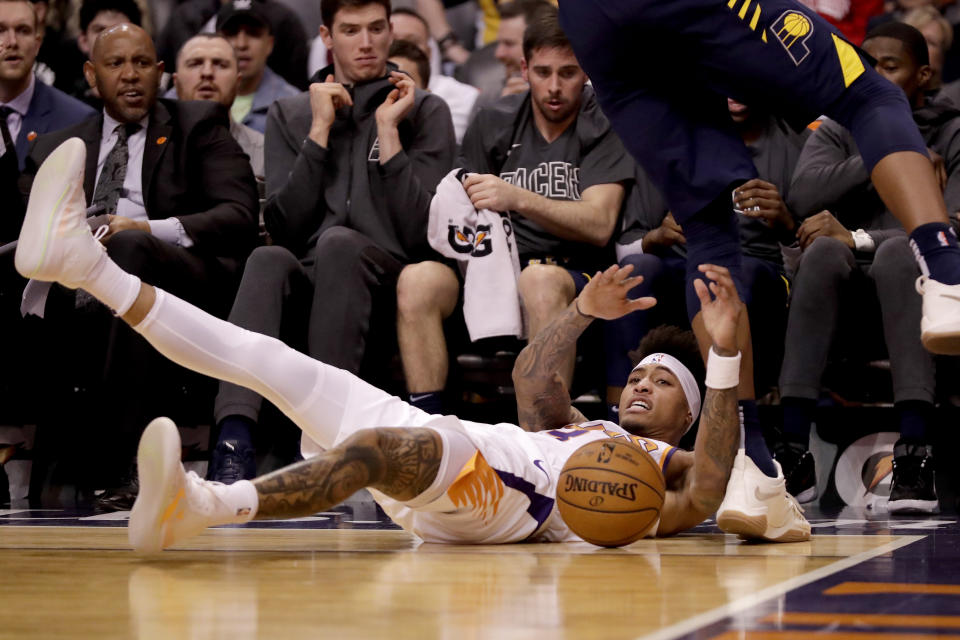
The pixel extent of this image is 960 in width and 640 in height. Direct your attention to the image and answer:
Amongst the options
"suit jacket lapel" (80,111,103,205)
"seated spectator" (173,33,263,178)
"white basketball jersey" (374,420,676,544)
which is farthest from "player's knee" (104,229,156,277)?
"white basketball jersey" (374,420,676,544)

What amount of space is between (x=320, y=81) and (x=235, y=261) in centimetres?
95

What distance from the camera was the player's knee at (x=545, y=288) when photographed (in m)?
4.77

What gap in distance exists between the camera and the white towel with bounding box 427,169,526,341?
Answer: 16.0ft

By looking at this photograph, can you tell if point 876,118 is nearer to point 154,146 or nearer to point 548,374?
point 548,374

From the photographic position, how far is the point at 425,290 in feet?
16.2

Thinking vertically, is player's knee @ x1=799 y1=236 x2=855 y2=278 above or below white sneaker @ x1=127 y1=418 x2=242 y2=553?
above

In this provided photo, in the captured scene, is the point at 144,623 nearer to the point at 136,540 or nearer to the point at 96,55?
the point at 136,540

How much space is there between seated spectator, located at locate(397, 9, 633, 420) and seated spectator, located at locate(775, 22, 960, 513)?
2.71 feet

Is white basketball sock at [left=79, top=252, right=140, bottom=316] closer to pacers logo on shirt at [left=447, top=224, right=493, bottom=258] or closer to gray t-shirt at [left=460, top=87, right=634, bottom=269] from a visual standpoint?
pacers logo on shirt at [left=447, top=224, right=493, bottom=258]

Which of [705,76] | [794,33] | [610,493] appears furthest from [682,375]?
[794,33]

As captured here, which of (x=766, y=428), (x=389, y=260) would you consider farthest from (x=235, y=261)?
(x=766, y=428)

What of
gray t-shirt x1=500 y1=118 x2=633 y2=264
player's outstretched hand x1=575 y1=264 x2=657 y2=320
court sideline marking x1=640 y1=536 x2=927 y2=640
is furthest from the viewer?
gray t-shirt x1=500 y1=118 x2=633 y2=264

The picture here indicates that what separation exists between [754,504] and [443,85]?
399cm

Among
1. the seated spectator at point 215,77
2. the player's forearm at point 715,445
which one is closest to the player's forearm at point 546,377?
the player's forearm at point 715,445
